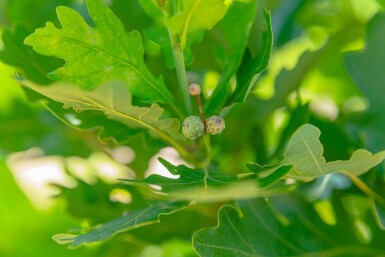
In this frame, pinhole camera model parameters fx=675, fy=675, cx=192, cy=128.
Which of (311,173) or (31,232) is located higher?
(31,232)

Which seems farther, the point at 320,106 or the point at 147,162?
the point at 320,106

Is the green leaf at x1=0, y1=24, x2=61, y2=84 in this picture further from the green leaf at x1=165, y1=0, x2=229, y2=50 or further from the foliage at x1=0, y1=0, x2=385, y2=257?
the green leaf at x1=165, y1=0, x2=229, y2=50

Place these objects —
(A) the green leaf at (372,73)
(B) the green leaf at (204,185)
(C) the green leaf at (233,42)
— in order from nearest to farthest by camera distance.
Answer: (B) the green leaf at (204,185) → (C) the green leaf at (233,42) → (A) the green leaf at (372,73)

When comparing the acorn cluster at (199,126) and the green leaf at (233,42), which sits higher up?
the green leaf at (233,42)

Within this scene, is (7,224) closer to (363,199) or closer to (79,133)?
(79,133)

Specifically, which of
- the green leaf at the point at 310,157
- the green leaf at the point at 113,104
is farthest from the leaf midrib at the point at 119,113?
the green leaf at the point at 310,157

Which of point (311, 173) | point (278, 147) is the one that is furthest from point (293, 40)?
point (311, 173)

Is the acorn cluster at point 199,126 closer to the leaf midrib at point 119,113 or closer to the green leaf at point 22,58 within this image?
the leaf midrib at point 119,113
